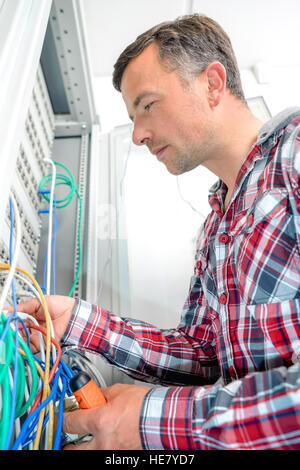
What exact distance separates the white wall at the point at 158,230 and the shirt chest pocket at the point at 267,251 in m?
0.48

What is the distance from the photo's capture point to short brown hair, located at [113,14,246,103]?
95cm

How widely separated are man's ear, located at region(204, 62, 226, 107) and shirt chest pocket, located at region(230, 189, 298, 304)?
41 cm

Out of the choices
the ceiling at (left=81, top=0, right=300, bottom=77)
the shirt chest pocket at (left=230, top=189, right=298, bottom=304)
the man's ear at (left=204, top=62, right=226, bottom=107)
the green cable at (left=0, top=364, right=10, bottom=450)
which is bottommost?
the green cable at (left=0, top=364, right=10, bottom=450)

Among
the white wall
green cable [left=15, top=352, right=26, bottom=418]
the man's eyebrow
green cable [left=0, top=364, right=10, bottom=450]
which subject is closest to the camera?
green cable [left=0, top=364, right=10, bottom=450]

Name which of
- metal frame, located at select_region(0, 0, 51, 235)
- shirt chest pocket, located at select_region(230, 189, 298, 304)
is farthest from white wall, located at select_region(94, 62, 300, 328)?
metal frame, located at select_region(0, 0, 51, 235)

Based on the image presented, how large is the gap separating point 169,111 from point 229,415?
0.76 metres

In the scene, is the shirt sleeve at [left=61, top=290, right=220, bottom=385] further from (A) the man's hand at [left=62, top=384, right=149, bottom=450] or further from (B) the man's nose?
(B) the man's nose

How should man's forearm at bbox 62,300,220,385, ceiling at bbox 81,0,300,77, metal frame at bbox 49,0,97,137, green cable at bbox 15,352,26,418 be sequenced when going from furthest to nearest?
ceiling at bbox 81,0,300,77, metal frame at bbox 49,0,97,137, man's forearm at bbox 62,300,220,385, green cable at bbox 15,352,26,418

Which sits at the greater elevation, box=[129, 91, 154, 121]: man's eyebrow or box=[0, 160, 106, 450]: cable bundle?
box=[129, 91, 154, 121]: man's eyebrow

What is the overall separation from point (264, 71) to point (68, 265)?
1662mm

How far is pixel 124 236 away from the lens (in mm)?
1294

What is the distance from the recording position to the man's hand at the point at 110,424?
54 centimetres

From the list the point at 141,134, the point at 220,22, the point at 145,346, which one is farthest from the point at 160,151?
the point at 220,22

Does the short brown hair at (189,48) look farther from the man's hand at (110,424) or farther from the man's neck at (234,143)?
the man's hand at (110,424)
